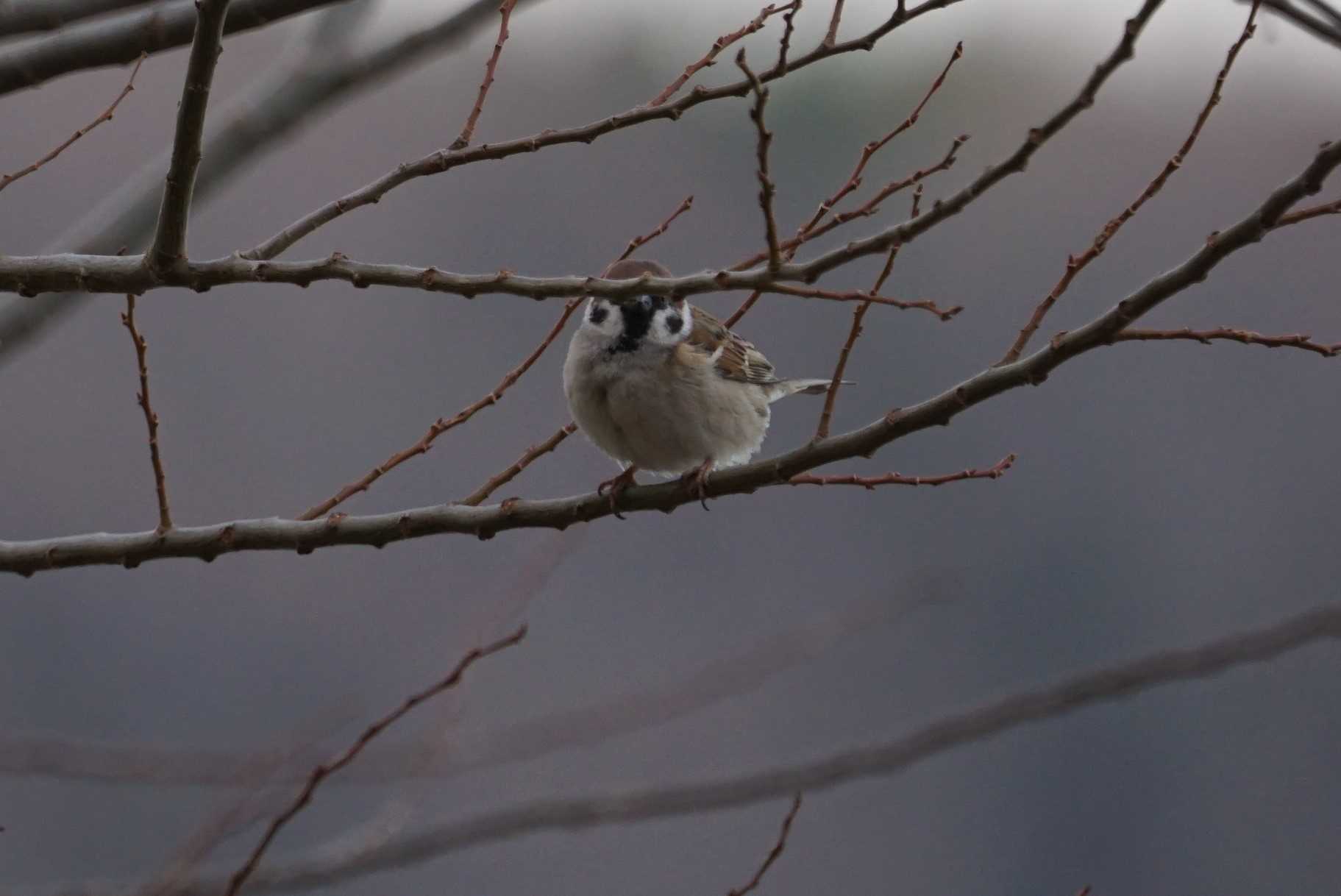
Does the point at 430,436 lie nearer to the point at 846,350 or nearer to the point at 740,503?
the point at 846,350

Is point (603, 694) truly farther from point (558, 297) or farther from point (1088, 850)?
point (558, 297)

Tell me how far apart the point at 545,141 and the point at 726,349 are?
1.92 meters

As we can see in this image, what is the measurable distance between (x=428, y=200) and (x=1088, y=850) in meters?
7.44

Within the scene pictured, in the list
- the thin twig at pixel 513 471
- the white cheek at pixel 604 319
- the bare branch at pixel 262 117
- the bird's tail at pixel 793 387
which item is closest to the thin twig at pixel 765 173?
the thin twig at pixel 513 471

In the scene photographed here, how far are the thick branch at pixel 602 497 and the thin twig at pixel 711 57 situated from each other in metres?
0.48

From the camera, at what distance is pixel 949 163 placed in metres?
2.16

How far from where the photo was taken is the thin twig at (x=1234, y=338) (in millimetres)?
1980

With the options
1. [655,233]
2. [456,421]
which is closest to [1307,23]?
[655,233]

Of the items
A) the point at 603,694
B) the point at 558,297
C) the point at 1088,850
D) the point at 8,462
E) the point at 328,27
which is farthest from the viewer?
the point at 8,462

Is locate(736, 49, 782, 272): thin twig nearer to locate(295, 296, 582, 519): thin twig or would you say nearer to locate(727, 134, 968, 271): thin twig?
locate(727, 134, 968, 271): thin twig

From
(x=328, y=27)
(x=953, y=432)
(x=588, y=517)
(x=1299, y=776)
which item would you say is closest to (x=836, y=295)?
(x=588, y=517)

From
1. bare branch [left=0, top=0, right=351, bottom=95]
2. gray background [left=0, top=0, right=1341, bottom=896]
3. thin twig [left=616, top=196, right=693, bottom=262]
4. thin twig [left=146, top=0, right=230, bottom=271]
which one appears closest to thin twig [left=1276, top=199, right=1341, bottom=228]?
thin twig [left=616, top=196, right=693, bottom=262]

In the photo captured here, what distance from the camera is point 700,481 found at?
2670mm

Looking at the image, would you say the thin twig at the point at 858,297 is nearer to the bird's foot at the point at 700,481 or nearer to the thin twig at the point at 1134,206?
the thin twig at the point at 1134,206
